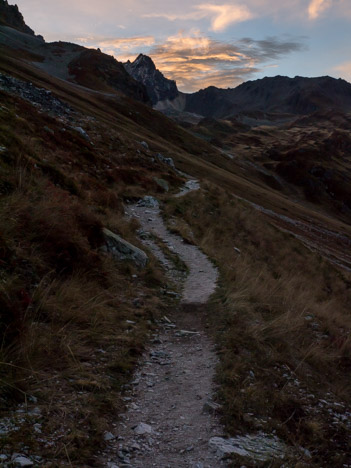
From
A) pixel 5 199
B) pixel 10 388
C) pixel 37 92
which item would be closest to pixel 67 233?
pixel 5 199

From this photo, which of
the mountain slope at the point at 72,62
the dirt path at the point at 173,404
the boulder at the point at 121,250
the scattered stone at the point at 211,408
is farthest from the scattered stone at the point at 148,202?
the mountain slope at the point at 72,62

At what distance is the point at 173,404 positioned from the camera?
5.49 meters

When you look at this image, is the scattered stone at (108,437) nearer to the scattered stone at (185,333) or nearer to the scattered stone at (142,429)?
the scattered stone at (142,429)

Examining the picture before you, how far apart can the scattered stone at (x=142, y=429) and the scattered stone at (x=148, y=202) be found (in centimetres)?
1914

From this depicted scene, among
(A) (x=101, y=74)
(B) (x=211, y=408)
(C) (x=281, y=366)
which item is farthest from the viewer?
(A) (x=101, y=74)

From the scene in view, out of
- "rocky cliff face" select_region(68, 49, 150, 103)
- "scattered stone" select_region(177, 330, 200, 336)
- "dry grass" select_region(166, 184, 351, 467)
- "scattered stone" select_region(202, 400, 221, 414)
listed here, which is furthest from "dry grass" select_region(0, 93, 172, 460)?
"rocky cliff face" select_region(68, 49, 150, 103)

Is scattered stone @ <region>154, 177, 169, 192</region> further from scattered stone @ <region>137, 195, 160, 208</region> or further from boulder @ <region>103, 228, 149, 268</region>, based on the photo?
boulder @ <region>103, 228, 149, 268</region>

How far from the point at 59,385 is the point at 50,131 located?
22947 mm

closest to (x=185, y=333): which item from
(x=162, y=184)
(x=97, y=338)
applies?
(x=97, y=338)

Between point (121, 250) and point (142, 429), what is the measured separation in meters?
7.19

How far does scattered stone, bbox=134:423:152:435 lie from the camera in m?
4.68

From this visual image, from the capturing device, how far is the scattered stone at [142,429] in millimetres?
4676

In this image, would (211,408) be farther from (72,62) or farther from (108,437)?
(72,62)

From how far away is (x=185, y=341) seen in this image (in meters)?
7.77
